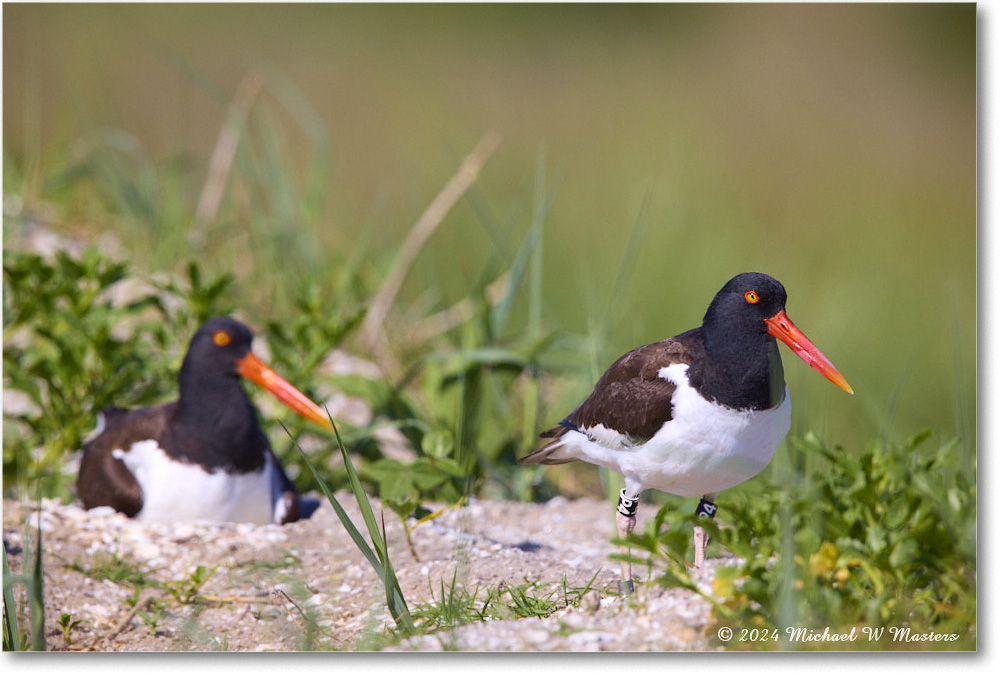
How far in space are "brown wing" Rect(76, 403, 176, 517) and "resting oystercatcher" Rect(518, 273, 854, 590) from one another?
1688 mm

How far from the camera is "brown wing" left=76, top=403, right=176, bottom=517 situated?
315 cm

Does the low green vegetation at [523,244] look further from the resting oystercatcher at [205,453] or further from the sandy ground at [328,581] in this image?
the resting oystercatcher at [205,453]

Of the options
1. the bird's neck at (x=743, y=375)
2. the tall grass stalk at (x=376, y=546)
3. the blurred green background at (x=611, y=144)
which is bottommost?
the tall grass stalk at (x=376, y=546)

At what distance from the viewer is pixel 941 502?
7.27ft

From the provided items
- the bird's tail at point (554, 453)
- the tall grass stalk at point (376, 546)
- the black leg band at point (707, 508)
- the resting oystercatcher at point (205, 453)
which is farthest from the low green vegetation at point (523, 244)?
Result: the bird's tail at point (554, 453)

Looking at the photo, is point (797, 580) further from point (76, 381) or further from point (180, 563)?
point (76, 381)

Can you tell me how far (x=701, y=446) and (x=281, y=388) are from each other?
1.59 metres

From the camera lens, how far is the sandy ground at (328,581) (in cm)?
231

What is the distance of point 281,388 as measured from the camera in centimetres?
321

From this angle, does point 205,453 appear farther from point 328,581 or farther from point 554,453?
point 554,453

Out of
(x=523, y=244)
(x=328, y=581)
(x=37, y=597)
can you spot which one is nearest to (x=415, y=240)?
(x=523, y=244)

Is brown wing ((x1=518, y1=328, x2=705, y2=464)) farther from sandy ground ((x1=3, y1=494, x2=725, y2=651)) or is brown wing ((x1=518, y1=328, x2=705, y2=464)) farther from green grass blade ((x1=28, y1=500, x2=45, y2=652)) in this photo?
green grass blade ((x1=28, y1=500, x2=45, y2=652))

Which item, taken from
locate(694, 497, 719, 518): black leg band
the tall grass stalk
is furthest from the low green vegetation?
locate(694, 497, 719, 518): black leg band

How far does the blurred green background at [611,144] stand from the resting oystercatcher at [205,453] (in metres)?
0.92
